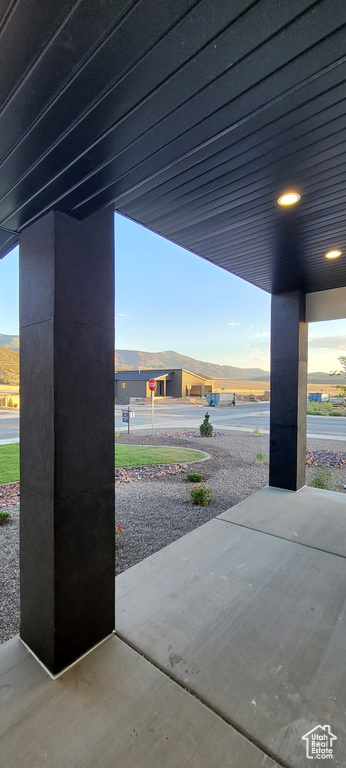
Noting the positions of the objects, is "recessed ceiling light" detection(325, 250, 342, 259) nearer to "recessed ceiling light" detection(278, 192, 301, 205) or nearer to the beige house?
"recessed ceiling light" detection(278, 192, 301, 205)

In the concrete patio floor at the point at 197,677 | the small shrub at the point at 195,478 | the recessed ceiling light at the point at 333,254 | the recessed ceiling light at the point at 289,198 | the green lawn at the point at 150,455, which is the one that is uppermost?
the recessed ceiling light at the point at 333,254

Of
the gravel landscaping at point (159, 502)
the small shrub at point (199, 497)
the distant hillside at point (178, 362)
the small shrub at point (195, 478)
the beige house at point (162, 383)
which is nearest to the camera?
the gravel landscaping at point (159, 502)

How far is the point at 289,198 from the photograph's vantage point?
7.01 feet

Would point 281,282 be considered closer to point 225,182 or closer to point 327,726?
point 225,182

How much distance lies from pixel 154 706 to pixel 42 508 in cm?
105

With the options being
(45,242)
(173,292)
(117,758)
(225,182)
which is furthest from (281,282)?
(173,292)

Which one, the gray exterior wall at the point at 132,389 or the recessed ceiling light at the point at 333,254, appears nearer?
the recessed ceiling light at the point at 333,254

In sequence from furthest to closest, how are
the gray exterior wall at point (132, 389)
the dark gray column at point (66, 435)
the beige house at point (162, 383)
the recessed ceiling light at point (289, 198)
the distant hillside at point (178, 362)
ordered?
the distant hillside at point (178, 362), the beige house at point (162, 383), the gray exterior wall at point (132, 389), the recessed ceiling light at point (289, 198), the dark gray column at point (66, 435)

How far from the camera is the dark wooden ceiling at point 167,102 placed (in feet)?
3.02

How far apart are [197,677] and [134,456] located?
5.52 m

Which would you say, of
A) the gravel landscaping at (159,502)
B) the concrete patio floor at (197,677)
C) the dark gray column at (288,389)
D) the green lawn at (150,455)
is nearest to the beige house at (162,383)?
the green lawn at (150,455)

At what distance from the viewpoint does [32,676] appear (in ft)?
5.14

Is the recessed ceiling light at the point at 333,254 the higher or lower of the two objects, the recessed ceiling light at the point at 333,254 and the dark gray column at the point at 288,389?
the higher

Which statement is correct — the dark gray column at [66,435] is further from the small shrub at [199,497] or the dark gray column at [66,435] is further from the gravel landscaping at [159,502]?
the small shrub at [199,497]
